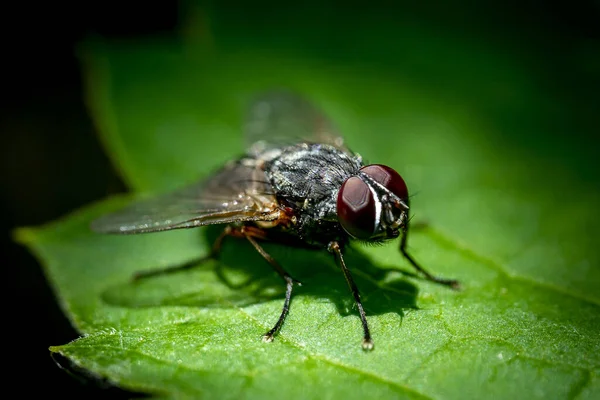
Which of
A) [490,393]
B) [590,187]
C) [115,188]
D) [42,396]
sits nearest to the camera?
[490,393]

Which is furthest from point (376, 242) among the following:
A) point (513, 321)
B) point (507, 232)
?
point (507, 232)

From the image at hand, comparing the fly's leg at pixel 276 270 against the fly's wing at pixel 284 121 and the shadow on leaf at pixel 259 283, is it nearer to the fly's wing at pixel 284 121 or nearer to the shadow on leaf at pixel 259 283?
the shadow on leaf at pixel 259 283

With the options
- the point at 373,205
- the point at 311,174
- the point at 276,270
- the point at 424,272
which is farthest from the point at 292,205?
the point at 424,272

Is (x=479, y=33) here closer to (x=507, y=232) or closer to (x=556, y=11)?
(x=556, y=11)

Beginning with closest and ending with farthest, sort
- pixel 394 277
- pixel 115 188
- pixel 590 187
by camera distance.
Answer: pixel 394 277 < pixel 590 187 < pixel 115 188

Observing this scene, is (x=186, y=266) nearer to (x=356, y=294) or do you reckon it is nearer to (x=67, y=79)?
(x=356, y=294)

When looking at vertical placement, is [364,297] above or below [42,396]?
above

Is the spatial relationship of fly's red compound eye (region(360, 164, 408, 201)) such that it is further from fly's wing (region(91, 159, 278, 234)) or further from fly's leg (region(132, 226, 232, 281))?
fly's leg (region(132, 226, 232, 281))
